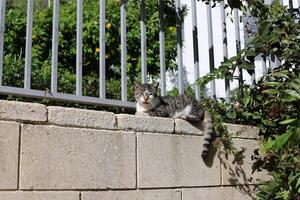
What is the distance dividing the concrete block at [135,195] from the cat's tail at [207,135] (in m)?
0.38

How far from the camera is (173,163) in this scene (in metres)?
3.50

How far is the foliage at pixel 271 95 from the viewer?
371cm

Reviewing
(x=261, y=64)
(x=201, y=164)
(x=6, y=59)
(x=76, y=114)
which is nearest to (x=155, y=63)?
(x=261, y=64)

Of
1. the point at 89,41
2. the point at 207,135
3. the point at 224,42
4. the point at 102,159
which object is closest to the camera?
the point at 102,159

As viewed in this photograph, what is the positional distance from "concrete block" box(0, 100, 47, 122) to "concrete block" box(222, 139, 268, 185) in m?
1.54

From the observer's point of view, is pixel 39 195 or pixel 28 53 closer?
pixel 39 195

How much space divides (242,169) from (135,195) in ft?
3.61

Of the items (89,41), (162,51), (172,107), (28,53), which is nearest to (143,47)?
(162,51)

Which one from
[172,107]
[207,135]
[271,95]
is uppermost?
[271,95]

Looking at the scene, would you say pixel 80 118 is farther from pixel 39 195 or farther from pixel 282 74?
pixel 282 74

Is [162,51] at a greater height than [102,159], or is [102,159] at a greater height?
[162,51]

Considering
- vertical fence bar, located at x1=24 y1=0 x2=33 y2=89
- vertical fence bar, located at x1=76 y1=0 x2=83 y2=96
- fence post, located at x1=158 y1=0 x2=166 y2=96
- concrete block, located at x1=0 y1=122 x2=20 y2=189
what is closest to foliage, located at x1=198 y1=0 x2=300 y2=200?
fence post, located at x1=158 y1=0 x2=166 y2=96

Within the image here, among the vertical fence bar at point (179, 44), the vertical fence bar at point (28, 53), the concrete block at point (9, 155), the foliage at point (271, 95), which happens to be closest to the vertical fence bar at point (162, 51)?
the vertical fence bar at point (179, 44)

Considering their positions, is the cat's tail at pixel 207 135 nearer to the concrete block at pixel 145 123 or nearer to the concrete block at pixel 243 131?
the concrete block at pixel 243 131
